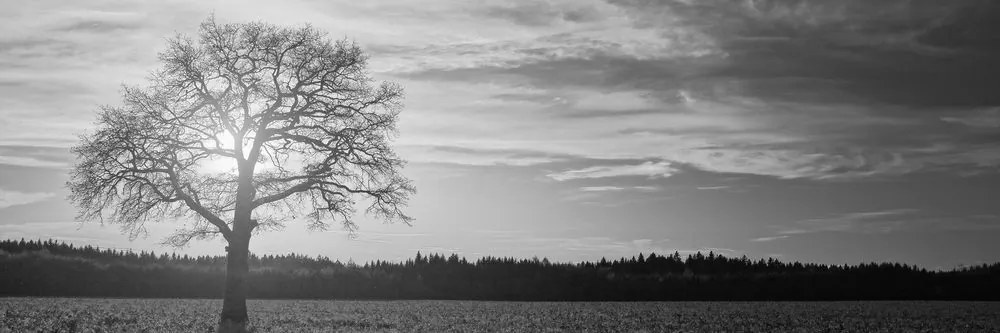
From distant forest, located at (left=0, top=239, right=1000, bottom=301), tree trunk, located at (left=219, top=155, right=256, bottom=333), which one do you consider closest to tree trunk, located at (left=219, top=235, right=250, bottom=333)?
tree trunk, located at (left=219, top=155, right=256, bottom=333)

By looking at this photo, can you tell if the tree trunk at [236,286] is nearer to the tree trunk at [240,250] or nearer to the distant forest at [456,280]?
the tree trunk at [240,250]

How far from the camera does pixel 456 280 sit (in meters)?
105

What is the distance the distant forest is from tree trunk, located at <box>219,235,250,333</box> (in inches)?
2008

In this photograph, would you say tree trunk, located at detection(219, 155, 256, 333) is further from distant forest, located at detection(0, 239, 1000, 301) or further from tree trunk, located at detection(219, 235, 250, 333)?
distant forest, located at detection(0, 239, 1000, 301)

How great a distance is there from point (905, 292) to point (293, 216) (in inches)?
3545

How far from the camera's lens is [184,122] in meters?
38.5

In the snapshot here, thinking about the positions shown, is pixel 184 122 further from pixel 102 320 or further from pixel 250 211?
pixel 102 320

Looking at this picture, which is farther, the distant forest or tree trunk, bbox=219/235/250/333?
the distant forest

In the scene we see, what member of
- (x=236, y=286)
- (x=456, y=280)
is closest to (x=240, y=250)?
(x=236, y=286)

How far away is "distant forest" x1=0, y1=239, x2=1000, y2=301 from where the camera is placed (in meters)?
84.1

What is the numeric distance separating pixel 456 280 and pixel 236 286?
225ft

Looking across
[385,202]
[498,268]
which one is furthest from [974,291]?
[385,202]

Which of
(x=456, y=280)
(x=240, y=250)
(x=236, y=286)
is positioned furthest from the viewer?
(x=456, y=280)

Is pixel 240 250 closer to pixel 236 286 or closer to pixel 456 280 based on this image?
pixel 236 286
